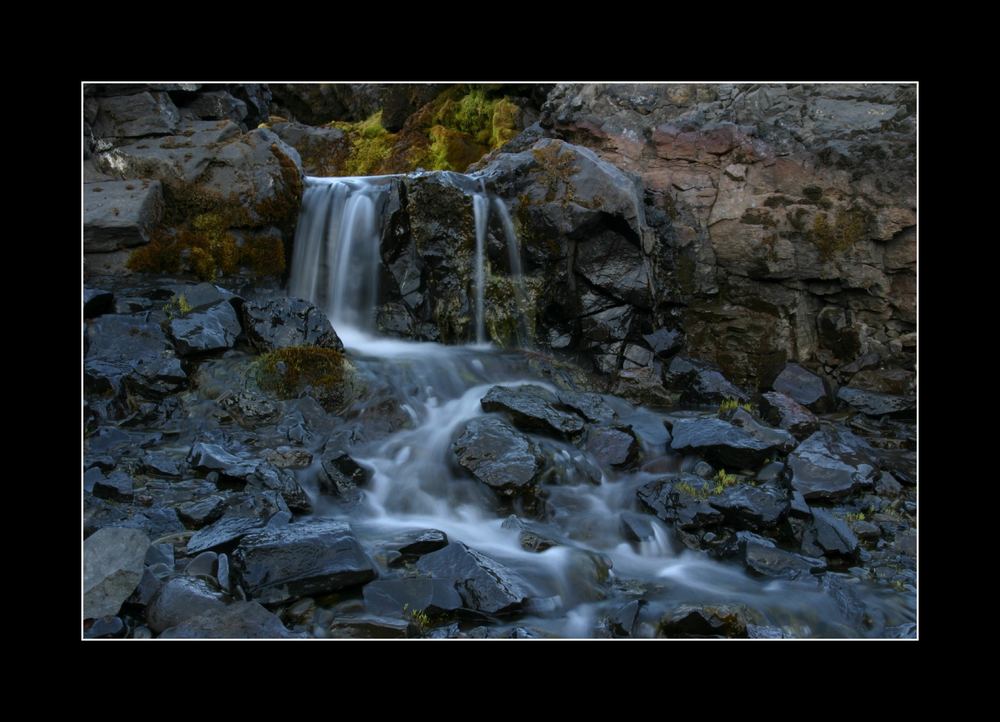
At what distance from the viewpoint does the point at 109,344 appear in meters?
8.64

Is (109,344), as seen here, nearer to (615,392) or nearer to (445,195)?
(445,195)

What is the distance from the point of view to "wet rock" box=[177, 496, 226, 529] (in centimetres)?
616

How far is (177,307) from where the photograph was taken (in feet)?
31.0

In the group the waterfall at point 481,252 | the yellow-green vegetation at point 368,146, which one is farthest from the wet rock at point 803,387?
the yellow-green vegetation at point 368,146

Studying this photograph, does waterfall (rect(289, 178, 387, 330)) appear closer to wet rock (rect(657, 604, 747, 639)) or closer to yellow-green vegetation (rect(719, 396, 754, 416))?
yellow-green vegetation (rect(719, 396, 754, 416))

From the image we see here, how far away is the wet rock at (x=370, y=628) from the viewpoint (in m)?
4.79

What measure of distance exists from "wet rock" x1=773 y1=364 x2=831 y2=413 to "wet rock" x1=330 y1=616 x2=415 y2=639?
27.4 ft

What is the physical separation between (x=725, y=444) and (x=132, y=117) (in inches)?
443

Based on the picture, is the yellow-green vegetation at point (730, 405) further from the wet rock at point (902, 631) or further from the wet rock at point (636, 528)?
the wet rock at point (902, 631)

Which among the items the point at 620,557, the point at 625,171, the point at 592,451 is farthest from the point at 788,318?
the point at 620,557

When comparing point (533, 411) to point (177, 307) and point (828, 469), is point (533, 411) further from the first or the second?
point (177, 307)

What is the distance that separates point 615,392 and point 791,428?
2567 millimetres

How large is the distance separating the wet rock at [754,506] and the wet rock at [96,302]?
796 cm

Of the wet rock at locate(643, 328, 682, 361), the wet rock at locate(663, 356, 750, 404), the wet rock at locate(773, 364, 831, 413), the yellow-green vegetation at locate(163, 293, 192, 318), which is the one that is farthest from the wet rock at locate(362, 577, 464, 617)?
the wet rock at locate(773, 364, 831, 413)
